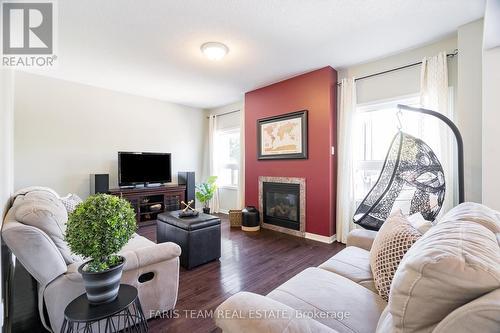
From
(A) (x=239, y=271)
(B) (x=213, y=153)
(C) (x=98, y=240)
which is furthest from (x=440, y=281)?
(B) (x=213, y=153)

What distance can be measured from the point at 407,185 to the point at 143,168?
4.34 m

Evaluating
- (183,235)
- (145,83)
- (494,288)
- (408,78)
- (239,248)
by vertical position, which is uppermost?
(145,83)

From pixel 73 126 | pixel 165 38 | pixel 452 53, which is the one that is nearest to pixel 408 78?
pixel 452 53

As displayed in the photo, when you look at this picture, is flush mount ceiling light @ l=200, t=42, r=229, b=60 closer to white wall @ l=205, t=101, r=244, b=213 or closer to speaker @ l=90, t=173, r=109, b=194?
white wall @ l=205, t=101, r=244, b=213

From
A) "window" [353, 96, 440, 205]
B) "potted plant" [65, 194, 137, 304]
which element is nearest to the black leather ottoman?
"potted plant" [65, 194, 137, 304]

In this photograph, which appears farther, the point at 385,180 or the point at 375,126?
the point at 375,126

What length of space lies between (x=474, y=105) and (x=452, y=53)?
74cm

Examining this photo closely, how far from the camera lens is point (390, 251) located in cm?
129

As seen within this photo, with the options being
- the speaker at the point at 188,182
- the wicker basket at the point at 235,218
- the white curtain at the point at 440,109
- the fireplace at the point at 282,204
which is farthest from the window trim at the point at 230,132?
the white curtain at the point at 440,109

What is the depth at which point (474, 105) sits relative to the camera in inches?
90.8

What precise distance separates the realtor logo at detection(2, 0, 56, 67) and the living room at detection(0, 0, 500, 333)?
2 cm

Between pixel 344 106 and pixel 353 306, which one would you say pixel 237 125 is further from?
pixel 353 306

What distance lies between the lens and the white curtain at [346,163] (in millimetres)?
3309

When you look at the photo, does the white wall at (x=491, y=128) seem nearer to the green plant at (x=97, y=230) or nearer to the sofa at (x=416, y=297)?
the sofa at (x=416, y=297)
